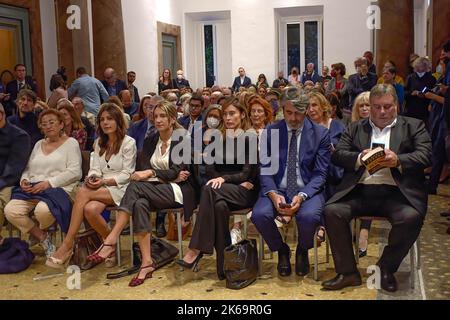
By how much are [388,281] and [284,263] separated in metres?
0.78

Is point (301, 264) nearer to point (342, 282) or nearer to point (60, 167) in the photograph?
point (342, 282)

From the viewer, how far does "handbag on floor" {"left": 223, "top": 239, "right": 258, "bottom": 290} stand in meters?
4.03


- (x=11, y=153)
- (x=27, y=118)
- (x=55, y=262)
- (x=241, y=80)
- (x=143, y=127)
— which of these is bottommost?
(x=55, y=262)

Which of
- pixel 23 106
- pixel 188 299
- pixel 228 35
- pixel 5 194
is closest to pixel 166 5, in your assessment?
pixel 228 35

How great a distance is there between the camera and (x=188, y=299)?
3.86 meters

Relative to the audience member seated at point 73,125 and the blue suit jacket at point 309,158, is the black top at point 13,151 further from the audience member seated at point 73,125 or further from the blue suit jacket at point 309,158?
the blue suit jacket at point 309,158

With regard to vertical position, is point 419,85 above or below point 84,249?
above

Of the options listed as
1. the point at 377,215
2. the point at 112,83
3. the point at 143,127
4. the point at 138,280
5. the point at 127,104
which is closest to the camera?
the point at 377,215

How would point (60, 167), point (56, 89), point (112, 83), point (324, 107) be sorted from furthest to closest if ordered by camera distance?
point (112, 83) < point (56, 89) < point (324, 107) < point (60, 167)

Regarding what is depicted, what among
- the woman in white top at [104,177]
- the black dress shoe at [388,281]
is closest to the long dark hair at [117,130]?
the woman in white top at [104,177]

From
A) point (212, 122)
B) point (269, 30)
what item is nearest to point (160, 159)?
point (212, 122)

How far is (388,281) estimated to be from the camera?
385 cm

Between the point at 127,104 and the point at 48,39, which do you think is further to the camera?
the point at 48,39

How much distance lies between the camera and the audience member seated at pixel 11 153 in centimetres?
489
